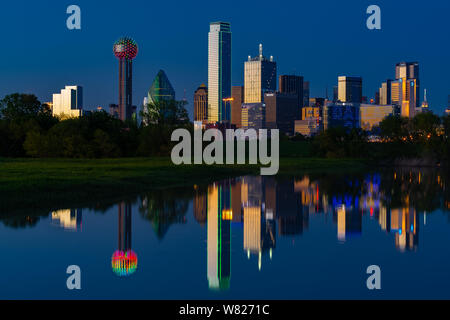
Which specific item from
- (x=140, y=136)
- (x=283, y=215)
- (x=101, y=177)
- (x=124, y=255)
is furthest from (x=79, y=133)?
(x=124, y=255)

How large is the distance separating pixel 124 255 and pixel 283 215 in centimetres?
1310

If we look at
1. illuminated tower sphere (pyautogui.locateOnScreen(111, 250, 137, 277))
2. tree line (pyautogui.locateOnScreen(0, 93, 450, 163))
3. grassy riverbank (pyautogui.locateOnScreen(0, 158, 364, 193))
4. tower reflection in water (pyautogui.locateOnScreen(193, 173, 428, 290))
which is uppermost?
tree line (pyautogui.locateOnScreen(0, 93, 450, 163))

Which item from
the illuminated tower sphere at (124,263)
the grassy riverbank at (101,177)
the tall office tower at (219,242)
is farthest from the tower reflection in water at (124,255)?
the grassy riverbank at (101,177)

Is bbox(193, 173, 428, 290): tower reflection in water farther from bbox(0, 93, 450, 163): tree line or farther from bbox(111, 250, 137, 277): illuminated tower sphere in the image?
bbox(0, 93, 450, 163): tree line

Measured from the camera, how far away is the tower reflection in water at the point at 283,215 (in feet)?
67.9

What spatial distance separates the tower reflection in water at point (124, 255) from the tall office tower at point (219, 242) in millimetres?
2478

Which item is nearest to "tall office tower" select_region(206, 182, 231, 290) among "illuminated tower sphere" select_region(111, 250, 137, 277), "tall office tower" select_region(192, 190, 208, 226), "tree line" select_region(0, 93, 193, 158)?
"tall office tower" select_region(192, 190, 208, 226)

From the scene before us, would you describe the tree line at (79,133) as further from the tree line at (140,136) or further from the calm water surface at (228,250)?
the calm water surface at (228,250)

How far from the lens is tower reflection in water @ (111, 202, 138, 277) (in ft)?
55.4

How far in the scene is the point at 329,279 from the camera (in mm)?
15664

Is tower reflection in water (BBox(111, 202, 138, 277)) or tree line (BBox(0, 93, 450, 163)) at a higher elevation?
tree line (BBox(0, 93, 450, 163))

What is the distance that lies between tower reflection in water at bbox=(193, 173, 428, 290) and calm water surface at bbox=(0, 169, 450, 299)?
0.07 m
